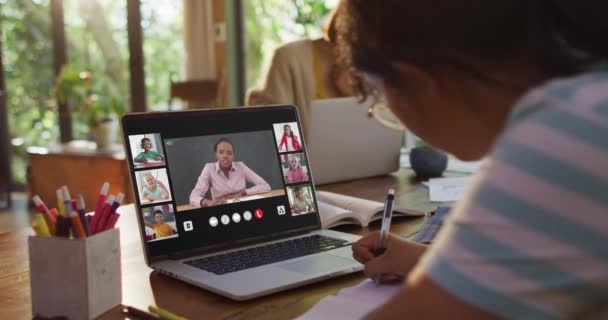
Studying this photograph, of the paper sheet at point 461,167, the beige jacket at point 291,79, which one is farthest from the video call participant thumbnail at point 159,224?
the beige jacket at point 291,79

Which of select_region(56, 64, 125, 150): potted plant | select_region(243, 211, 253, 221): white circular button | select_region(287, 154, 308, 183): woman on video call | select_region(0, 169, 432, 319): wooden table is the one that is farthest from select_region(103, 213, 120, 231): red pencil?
select_region(56, 64, 125, 150): potted plant

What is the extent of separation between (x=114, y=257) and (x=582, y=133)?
22.7 inches

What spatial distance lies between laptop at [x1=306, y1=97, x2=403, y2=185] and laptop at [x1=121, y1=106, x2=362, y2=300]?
1.57 ft

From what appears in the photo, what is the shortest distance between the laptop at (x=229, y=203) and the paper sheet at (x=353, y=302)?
2.2 inches

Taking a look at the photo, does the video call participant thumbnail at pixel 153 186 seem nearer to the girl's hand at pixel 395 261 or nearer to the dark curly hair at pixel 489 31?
the girl's hand at pixel 395 261

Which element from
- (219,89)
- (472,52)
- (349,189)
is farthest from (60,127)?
(472,52)

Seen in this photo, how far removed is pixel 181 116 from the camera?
108cm

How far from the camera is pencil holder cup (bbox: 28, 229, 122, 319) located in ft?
2.51

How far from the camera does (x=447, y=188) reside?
1643mm

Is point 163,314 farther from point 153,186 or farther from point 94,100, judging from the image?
point 94,100

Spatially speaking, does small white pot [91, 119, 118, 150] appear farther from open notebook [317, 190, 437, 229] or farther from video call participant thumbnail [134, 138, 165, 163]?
video call participant thumbnail [134, 138, 165, 163]

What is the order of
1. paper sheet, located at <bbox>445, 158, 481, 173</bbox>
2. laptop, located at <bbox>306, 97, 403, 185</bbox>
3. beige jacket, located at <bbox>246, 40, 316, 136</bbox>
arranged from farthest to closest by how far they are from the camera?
1. beige jacket, located at <bbox>246, 40, 316, 136</bbox>
2. paper sheet, located at <bbox>445, 158, 481, 173</bbox>
3. laptop, located at <bbox>306, 97, 403, 185</bbox>

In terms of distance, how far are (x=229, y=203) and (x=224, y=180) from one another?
0.04 metres

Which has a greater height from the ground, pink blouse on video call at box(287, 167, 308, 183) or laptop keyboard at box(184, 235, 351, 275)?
pink blouse on video call at box(287, 167, 308, 183)
